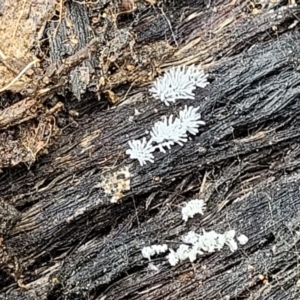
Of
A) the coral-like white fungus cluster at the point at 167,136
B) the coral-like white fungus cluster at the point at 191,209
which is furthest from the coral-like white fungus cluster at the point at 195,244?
the coral-like white fungus cluster at the point at 167,136

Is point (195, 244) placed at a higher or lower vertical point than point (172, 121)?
lower

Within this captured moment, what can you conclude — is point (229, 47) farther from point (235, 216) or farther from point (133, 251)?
point (133, 251)

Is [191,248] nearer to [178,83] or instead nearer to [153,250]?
[153,250]

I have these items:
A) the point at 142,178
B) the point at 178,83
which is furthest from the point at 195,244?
the point at 178,83

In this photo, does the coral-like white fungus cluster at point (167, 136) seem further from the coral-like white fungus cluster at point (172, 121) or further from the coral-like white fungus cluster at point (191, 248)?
the coral-like white fungus cluster at point (191, 248)

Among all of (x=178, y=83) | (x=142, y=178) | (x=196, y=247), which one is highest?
(x=178, y=83)

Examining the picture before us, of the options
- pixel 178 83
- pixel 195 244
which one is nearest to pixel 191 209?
pixel 195 244
